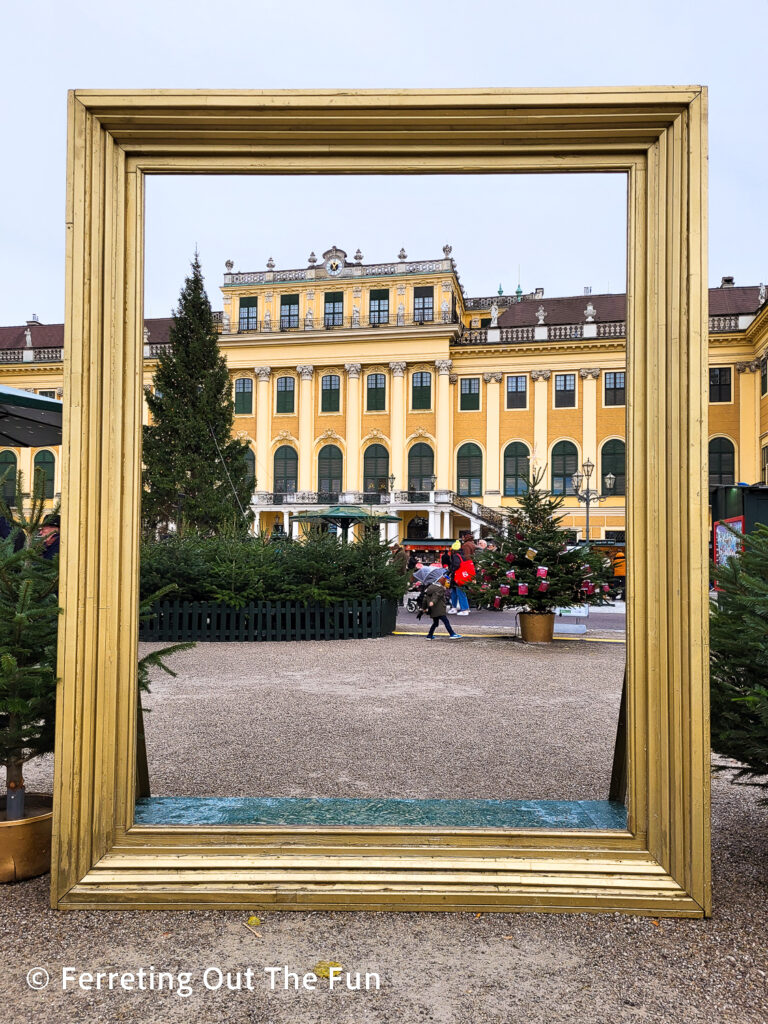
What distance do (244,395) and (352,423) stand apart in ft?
23.5

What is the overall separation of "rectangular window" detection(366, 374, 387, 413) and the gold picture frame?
141 feet

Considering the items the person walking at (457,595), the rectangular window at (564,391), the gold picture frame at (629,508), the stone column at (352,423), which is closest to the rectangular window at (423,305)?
the stone column at (352,423)

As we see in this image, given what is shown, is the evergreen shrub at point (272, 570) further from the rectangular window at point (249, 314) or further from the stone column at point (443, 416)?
the rectangular window at point (249, 314)

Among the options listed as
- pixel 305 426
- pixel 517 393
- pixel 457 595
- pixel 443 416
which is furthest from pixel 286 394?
pixel 457 595

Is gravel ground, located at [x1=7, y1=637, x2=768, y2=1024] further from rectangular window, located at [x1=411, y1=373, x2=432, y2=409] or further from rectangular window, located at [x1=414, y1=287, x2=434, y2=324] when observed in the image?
rectangular window, located at [x1=414, y1=287, x2=434, y2=324]

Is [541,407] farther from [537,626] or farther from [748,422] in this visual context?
[537,626]

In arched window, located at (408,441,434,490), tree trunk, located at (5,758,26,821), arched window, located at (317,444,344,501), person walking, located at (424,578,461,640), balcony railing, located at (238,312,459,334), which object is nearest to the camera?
tree trunk, located at (5,758,26,821)

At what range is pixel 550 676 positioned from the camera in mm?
7738

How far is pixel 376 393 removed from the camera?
150ft

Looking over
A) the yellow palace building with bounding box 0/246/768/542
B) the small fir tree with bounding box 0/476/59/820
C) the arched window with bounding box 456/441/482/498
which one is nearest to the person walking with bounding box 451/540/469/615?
the small fir tree with bounding box 0/476/59/820

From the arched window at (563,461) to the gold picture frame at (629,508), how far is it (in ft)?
133

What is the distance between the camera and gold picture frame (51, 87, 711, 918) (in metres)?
2.51

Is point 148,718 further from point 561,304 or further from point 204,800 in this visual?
point 561,304

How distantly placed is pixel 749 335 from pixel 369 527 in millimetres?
33635
